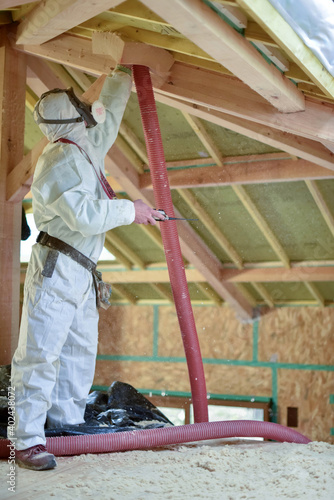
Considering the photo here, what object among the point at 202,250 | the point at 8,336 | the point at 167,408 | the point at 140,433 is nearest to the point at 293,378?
the point at 167,408

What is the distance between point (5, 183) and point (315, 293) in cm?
296

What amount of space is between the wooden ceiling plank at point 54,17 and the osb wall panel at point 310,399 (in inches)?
164

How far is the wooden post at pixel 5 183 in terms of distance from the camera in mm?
3568

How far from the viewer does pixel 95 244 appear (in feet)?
8.12

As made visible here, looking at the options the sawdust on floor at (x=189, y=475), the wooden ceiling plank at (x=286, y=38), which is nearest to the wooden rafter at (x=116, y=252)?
the sawdust on floor at (x=189, y=475)

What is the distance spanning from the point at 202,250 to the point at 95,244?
6.94ft

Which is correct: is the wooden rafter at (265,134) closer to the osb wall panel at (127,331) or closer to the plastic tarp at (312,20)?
the plastic tarp at (312,20)

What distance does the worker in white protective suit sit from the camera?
7.09 ft

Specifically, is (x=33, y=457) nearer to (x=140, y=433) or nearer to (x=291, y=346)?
(x=140, y=433)

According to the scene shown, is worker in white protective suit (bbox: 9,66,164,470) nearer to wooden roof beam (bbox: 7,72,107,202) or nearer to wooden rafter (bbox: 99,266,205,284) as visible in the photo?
wooden roof beam (bbox: 7,72,107,202)

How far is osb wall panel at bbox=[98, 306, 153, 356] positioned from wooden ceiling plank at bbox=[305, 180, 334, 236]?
5.68 feet

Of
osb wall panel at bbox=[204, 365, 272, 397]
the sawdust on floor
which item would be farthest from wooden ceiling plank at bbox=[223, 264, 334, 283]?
the sawdust on floor

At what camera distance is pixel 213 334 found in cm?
561

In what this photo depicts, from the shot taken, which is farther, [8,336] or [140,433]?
[8,336]
